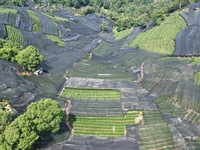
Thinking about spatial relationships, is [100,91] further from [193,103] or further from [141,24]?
[141,24]

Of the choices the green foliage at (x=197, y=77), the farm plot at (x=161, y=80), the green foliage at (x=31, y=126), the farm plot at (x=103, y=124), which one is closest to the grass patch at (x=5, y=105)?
the green foliage at (x=31, y=126)

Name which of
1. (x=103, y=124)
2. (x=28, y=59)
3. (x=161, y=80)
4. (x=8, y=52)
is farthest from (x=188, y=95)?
(x=8, y=52)

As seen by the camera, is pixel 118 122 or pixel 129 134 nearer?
pixel 129 134

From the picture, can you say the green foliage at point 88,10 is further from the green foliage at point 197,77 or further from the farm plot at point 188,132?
the farm plot at point 188,132

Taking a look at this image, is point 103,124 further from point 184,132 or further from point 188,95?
point 188,95

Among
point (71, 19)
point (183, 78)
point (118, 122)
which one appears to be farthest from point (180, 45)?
point (71, 19)
